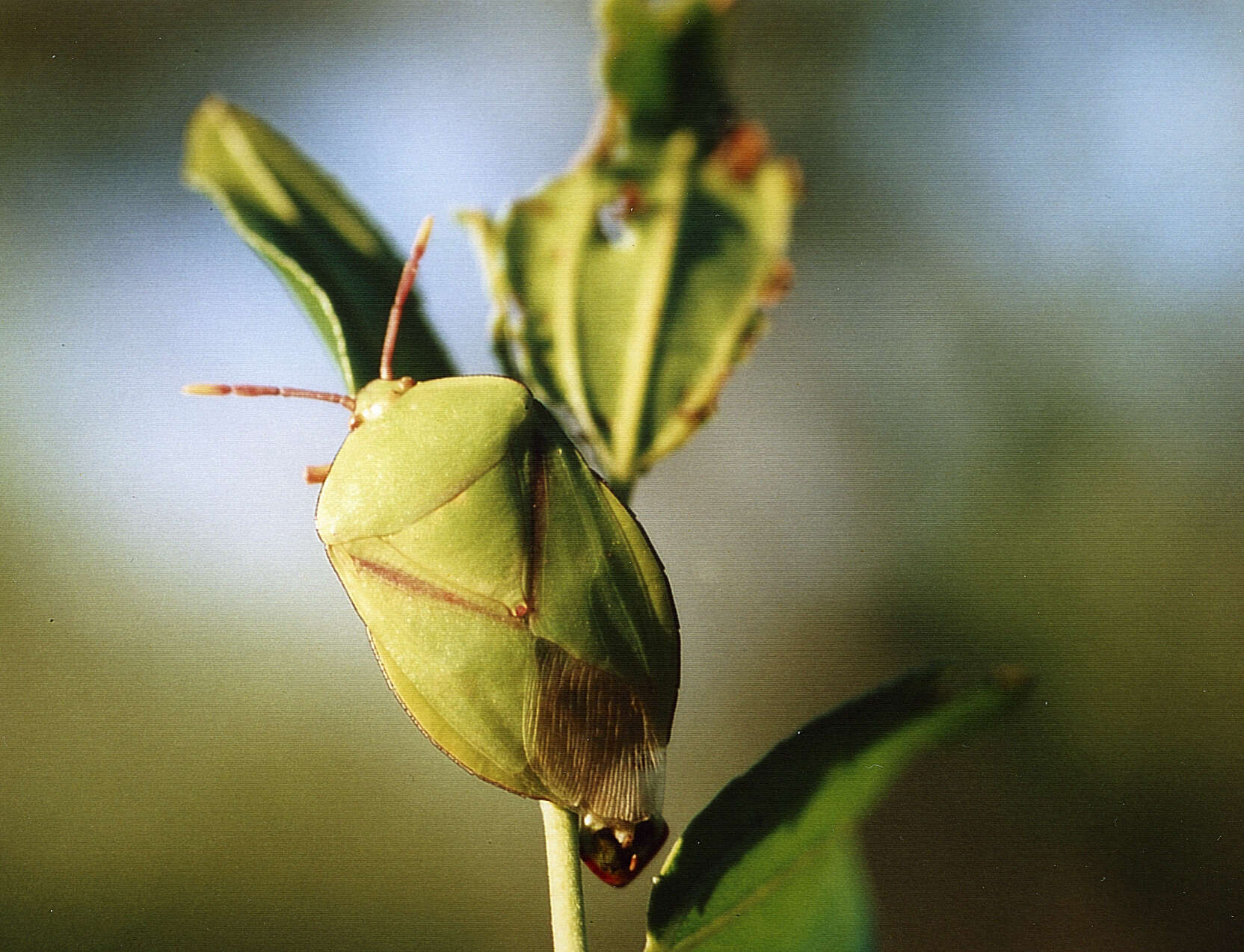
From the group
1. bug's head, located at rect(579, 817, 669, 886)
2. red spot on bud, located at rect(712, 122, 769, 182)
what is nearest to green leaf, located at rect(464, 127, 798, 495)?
red spot on bud, located at rect(712, 122, 769, 182)

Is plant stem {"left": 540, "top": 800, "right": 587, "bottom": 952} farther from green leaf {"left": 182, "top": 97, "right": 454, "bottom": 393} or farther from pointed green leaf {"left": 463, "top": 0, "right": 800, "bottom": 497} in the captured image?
green leaf {"left": 182, "top": 97, "right": 454, "bottom": 393}

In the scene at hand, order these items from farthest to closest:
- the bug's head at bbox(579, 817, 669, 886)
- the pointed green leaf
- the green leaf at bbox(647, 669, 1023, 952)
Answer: the pointed green leaf → the bug's head at bbox(579, 817, 669, 886) → the green leaf at bbox(647, 669, 1023, 952)

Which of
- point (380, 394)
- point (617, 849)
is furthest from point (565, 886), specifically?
point (380, 394)

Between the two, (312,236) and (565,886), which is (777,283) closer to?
(312,236)

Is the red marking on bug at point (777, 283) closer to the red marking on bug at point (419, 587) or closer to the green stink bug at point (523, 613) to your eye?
the green stink bug at point (523, 613)

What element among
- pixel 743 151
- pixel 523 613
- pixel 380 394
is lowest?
pixel 523 613

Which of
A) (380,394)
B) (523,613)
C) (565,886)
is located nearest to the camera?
(565,886)

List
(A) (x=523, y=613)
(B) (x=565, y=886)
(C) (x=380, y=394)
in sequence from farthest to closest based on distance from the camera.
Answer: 1. (C) (x=380, y=394)
2. (A) (x=523, y=613)
3. (B) (x=565, y=886)

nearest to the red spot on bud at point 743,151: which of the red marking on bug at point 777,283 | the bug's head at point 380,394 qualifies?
the red marking on bug at point 777,283
